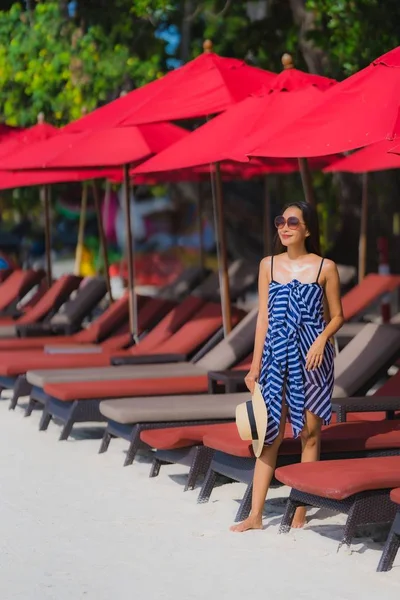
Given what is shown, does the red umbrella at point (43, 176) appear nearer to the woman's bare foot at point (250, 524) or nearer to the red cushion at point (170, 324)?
the red cushion at point (170, 324)

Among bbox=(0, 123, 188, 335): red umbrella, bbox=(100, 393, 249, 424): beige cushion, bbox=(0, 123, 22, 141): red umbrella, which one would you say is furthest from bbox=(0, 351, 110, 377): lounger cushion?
bbox=(0, 123, 22, 141): red umbrella

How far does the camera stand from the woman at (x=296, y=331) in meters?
7.65

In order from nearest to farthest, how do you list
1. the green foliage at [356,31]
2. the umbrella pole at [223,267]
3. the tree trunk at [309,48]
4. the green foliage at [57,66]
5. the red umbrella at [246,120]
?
the red umbrella at [246,120] → the umbrella pole at [223,267] → the green foliage at [356,31] → the tree trunk at [309,48] → the green foliage at [57,66]

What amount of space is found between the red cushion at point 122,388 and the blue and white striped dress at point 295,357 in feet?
10.9

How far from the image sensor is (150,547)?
24.6 feet

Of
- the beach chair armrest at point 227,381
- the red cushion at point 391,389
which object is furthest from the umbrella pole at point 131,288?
the red cushion at point 391,389

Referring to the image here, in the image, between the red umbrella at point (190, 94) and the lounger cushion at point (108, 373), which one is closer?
the lounger cushion at point (108, 373)

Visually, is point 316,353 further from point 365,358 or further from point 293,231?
point 365,358

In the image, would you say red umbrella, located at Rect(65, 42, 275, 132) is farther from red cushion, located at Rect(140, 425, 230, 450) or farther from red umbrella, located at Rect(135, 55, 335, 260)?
red cushion, located at Rect(140, 425, 230, 450)

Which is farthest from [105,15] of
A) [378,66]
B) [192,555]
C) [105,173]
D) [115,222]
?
[115,222]

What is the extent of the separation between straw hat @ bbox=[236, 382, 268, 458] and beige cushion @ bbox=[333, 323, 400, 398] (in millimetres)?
2490

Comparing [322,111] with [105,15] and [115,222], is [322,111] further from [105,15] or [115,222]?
[115,222]

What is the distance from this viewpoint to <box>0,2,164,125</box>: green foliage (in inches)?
833

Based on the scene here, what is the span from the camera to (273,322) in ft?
25.3
